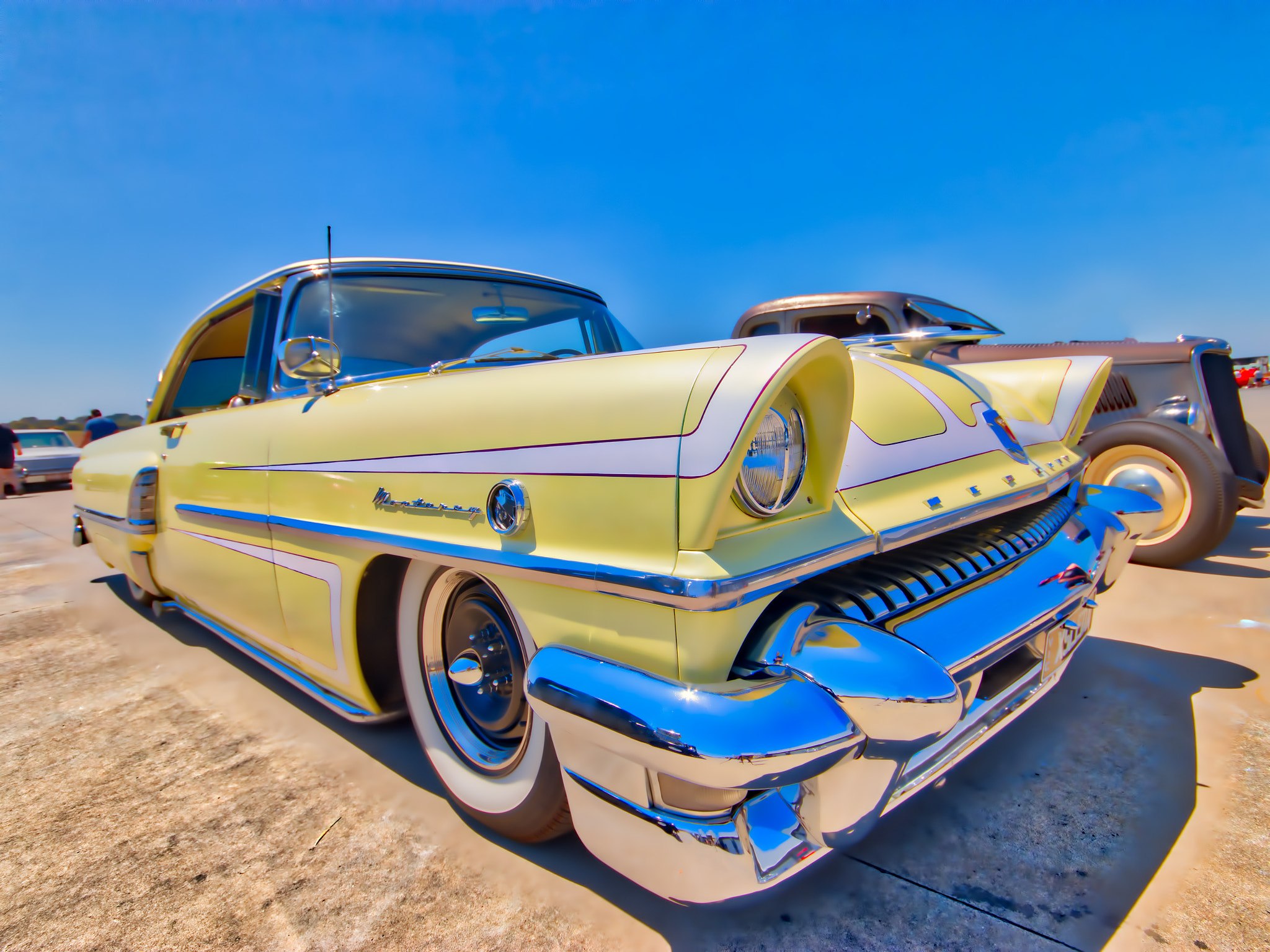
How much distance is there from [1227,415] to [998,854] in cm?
434

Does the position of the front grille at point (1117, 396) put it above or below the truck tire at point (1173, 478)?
above

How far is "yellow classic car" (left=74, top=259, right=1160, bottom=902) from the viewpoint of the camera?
106cm

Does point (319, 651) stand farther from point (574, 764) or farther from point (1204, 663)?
point (1204, 663)

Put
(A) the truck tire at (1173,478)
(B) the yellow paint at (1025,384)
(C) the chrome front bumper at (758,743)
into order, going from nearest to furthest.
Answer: (C) the chrome front bumper at (758,743), (B) the yellow paint at (1025,384), (A) the truck tire at (1173,478)

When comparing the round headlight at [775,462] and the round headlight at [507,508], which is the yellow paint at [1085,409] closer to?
the round headlight at [775,462]

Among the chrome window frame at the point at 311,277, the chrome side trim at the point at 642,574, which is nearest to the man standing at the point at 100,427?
the chrome window frame at the point at 311,277

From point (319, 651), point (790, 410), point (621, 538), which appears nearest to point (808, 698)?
point (621, 538)

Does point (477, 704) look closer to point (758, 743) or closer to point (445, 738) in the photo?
point (445, 738)

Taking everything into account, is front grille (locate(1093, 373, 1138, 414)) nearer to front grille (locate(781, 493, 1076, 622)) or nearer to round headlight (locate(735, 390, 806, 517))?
front grille (locate(781, 493, 1076, 622))

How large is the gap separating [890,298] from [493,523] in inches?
149

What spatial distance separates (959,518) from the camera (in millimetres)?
1502

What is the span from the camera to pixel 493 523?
1320mm

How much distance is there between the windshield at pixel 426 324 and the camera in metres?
2.12

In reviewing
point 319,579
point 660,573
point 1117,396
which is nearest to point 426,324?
point 319,579
